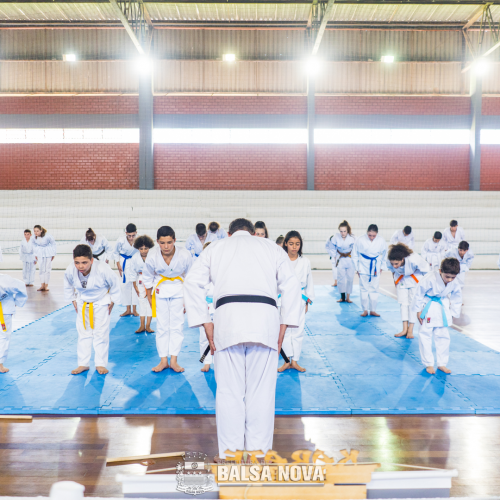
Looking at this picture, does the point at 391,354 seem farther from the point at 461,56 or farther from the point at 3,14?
the point at 3,14

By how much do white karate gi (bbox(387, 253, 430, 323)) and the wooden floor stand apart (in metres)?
2.39

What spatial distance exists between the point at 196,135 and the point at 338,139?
4984 mm

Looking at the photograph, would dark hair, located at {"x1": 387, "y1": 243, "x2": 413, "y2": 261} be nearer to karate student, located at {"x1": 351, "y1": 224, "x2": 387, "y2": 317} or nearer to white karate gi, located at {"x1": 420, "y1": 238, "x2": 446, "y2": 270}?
karate student, located at {"x1": 351, "y1": 224, "x2": 387, "y2": 317}

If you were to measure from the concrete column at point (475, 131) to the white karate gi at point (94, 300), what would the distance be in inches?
571

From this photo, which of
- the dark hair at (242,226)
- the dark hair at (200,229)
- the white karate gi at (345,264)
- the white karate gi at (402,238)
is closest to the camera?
the dark hair at (242,226)

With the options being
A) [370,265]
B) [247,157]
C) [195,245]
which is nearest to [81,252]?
[195,245]

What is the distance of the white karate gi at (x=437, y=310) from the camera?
171 inches

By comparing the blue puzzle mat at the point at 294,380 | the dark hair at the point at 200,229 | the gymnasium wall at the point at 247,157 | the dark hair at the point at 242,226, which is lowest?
the blue puzzle mat at the point at 294,380

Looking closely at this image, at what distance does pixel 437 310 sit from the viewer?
171 inches

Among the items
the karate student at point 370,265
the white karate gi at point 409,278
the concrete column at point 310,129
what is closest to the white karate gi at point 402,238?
the karate student at point 370,265

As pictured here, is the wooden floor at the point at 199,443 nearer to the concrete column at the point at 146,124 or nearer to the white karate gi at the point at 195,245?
the white karate gi at the point at 195,245

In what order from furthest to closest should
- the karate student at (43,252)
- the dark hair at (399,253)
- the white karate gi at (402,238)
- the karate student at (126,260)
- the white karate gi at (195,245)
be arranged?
the white karate gi at (402,238) → the karate student at (43,252) → the white karate gi at (195,245) → the karate student at (126,260) → the dark hair at (399,253)

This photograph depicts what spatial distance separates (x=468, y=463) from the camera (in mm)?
2744

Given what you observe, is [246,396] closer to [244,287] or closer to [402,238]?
[244,287]
